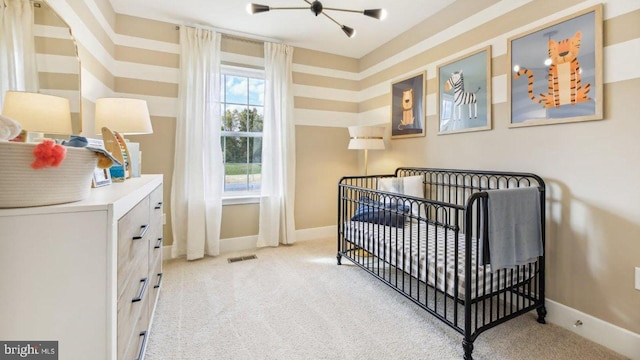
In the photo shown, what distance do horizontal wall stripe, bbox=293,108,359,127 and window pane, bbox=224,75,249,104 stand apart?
650 mm

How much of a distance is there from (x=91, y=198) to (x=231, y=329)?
124cm

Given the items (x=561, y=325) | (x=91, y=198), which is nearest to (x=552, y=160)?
(x=561, y=325)

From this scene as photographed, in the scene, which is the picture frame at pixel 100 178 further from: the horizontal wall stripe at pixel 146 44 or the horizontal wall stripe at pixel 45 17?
the horizontal wall stripe at pixel 146 44

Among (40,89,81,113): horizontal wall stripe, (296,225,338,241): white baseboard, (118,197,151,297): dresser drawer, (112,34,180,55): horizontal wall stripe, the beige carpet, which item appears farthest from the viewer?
(296,225,338,241): white baseboard

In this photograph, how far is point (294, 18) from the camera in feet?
9.48

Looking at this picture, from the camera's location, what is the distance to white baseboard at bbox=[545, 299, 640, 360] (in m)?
1.53

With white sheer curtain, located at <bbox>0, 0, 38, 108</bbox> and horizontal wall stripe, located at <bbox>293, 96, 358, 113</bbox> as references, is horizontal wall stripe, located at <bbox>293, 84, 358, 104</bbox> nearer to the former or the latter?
horizontal wall stripe, located at <bbox>293, 96, 358, 113</bbox>

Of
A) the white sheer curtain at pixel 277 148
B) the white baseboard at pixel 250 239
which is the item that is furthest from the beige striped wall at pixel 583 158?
the white baseboard at pixel 250 239

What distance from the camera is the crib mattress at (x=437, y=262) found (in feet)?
5.27

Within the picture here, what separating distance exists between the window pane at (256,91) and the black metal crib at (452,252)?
1.59 metres

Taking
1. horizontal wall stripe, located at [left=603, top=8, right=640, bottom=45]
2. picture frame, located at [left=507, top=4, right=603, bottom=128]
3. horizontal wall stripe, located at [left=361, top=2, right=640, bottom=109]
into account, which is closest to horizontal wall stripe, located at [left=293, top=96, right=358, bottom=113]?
horizontal wall stripe, located at [left=361, top=2, right=640, bottom=109]

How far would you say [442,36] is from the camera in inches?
105

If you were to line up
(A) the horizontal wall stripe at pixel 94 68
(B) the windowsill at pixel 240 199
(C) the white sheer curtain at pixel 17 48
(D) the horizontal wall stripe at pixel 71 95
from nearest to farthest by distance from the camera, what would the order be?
1. (C) the white sheer curtain at pixel 17 48
2. (D) the horizontal wall stripe at pixel 71 95
3. (A) the horizontal wall stripe at pixel 94 68
4. (B) the windowsill at pixel 240 199

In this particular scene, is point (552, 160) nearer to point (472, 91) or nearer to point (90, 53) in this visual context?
point (472, 91)
